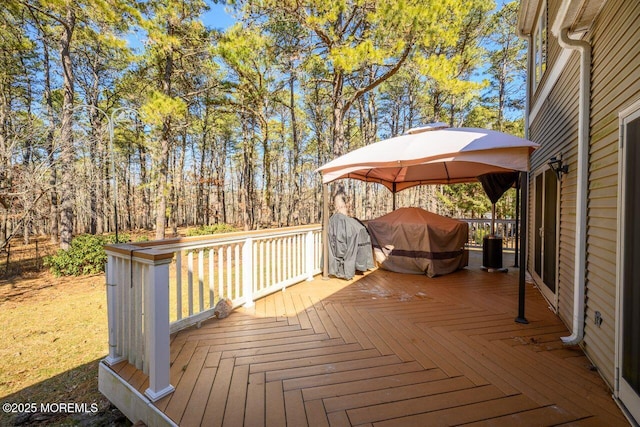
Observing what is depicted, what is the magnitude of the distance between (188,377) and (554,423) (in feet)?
7.43

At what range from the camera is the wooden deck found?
63.3 inches

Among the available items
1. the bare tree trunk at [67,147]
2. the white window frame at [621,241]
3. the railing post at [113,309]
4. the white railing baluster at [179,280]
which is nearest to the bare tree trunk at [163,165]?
the bare tree trunk at [67,147]

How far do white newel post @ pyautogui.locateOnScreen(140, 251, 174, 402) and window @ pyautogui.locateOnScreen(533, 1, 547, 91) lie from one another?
5.58 m

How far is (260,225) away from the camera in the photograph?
53.7 feet

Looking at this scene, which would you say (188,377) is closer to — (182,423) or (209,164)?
(182,423)

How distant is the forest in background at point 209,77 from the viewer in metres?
5.57

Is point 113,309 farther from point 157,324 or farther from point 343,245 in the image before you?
point 343,245

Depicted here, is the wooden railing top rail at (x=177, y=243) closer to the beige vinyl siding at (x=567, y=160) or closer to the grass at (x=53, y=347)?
the grass at (x=53, y=347)

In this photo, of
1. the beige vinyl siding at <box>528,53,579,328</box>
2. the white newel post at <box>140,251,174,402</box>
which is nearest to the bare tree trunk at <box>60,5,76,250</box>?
the white newel post at <box>140,251,174,402</box>

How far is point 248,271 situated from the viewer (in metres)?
3.32

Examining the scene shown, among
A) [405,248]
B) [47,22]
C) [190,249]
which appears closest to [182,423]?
[190,249]

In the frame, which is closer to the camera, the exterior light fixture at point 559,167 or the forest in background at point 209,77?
the exterior light fixture at point 559,167

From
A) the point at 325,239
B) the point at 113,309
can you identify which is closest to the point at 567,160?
the point at 325,239

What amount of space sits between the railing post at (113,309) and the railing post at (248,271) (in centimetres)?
124
